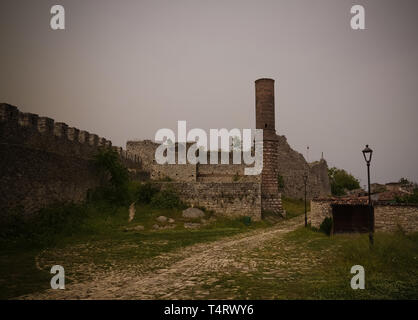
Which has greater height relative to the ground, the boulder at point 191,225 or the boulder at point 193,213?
the boulder at point 193,213

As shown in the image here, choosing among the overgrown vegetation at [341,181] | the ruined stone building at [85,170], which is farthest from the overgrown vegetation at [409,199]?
the overgrown vegetation at [341,181]

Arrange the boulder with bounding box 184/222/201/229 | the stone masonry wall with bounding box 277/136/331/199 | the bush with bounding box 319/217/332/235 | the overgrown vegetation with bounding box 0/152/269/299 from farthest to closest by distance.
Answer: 1. the stone masonry wall with bounding box 277/136/331/199
2. the boulder with bounding box 184/222/201/229
3. the bush with bounding box 319/217/332/235
4. the overgrown vegetation with bounding box 0/152/269/299

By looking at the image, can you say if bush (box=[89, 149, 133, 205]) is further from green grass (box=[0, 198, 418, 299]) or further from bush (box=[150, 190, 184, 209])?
green grass (box=[0, 198, 418, 299])

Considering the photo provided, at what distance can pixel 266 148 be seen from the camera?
2634 centimetres

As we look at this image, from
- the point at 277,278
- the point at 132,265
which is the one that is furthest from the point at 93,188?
the point at 277,278

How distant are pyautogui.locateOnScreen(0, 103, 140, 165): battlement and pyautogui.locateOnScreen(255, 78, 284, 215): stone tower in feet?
44.0

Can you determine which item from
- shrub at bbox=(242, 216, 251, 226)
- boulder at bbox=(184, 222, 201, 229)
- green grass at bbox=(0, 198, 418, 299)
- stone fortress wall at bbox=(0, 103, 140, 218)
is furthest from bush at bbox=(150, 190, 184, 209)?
shrub at bbox=(242, 216, 251, 226)

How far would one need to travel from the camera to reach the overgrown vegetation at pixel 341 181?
199 feet

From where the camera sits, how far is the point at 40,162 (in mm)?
16484

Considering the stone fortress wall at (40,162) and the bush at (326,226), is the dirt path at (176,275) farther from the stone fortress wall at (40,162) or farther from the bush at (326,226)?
the stone fortress wall at (40,162)

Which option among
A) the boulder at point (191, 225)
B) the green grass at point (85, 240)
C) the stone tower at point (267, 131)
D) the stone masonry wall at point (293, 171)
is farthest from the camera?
the stone masonry wall at point (293, 171)

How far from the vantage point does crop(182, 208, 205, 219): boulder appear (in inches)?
840

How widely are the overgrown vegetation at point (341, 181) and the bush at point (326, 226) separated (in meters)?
45.6

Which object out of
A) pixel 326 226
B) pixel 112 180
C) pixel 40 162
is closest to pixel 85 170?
pixel 112 180
